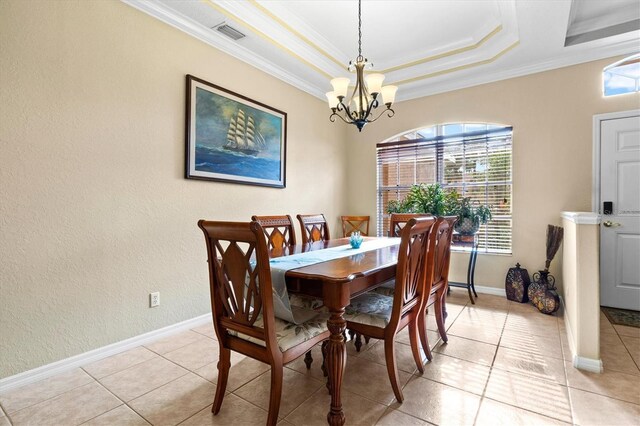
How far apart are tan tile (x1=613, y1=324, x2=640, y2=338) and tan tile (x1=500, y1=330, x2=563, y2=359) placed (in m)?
0.64

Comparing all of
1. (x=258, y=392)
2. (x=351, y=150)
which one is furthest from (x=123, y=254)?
(x=351, y=150)

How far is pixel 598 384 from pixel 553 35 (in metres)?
3.06

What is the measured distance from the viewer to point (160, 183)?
8.60ft

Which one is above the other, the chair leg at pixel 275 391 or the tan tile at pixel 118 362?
the chair leg at pixel 275 391

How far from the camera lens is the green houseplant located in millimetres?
3619

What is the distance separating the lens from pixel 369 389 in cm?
184

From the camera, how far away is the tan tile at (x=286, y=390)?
1.71 meters

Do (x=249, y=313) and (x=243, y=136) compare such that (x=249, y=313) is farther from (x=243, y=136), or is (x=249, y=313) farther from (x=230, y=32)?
(x=230, y=32)

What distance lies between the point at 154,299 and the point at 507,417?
8.41ft

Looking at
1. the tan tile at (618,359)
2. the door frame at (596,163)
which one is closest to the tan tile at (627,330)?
the tan tile at (618,359)

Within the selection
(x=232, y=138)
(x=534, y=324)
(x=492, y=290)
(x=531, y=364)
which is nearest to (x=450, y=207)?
(x=492, y=290)

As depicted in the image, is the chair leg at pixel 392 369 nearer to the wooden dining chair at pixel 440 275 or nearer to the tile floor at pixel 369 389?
the tile floor at pixel 369 389

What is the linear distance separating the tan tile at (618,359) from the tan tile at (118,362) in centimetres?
322

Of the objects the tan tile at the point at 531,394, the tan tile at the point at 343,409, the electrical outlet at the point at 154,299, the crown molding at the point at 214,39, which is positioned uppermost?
the crown molding at the point at 214,39
